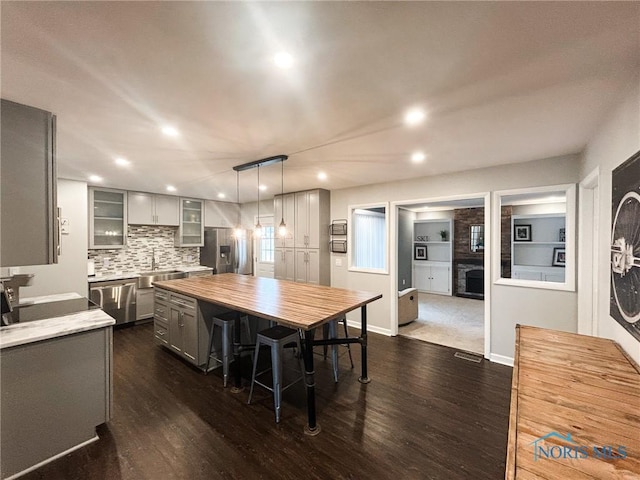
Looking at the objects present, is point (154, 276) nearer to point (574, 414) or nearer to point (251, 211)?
point (251, 211)

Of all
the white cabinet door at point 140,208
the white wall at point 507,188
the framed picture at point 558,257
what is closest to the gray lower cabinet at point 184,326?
the white cabinet door at point 140,208

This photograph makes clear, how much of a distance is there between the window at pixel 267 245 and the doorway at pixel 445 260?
3000mm

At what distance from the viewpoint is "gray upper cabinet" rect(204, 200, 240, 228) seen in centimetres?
612

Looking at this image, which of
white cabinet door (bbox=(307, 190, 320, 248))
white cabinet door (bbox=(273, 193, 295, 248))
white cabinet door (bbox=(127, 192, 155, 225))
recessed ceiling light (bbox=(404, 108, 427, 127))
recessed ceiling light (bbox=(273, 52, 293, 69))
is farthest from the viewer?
white cabinet door (bbox=(273, 193, 295, 248))

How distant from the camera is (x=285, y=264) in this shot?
532 cm

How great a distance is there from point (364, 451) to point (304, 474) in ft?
1.51

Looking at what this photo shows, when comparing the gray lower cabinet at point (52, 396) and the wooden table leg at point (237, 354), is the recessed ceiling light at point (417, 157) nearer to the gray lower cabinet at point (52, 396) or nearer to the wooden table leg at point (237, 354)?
the wooden table leg at point (237, 354)

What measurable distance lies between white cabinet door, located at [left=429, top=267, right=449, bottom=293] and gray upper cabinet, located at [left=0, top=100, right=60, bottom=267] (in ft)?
25.5

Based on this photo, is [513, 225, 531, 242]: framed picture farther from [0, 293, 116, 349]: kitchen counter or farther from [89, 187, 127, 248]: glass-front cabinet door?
[89, 187, 127, 248]: glass-front cabinet door

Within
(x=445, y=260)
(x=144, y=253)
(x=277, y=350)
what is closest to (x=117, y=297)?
(x=144, y=253)

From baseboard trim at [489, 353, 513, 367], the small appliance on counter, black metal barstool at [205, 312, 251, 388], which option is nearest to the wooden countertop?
black metal barstool at [205, 312, 251, 388]

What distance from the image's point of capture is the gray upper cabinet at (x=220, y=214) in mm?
6116

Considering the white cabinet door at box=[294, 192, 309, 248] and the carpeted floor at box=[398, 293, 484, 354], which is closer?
the carpeted floor at box=[398, 293, 484, 354]

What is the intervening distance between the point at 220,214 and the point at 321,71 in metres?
5.50
